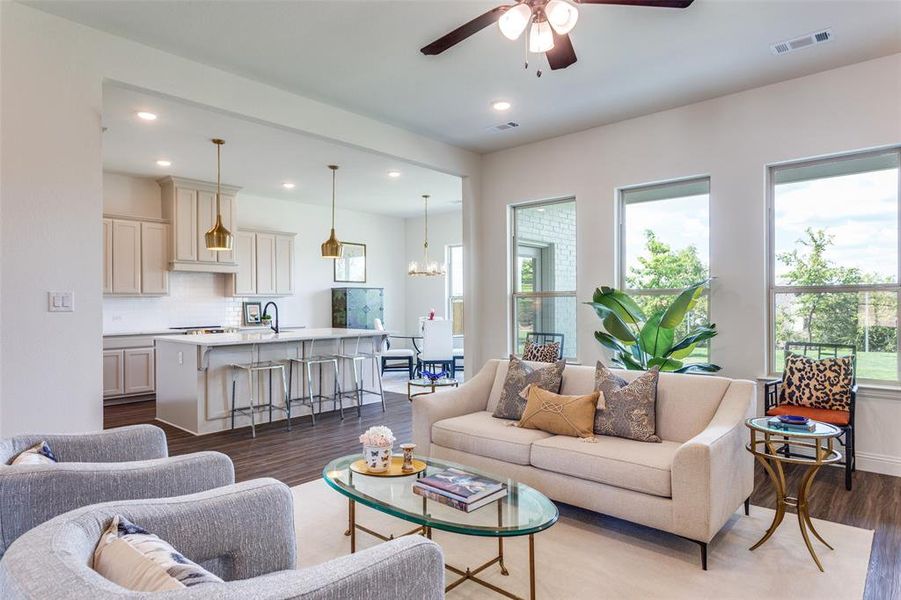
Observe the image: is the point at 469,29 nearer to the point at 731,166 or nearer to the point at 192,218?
the point at 731,166

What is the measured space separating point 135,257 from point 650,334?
251 inches

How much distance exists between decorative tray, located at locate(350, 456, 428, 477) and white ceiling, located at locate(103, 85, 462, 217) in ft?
Answer: 9.51

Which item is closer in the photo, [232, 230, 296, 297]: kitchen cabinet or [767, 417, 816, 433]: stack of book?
[767, 417, 816, 433]: stack of book

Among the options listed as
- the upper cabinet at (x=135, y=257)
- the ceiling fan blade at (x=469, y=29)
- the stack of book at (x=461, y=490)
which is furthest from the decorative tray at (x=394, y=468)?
the upper cabinet at (x=135, y=257)

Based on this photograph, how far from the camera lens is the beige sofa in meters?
2.51

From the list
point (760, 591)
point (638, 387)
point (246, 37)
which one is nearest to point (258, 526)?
point (760, 591)

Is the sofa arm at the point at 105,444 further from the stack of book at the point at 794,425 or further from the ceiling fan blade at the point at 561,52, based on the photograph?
the stack of book at the point at 794,425

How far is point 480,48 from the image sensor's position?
3.59 meters

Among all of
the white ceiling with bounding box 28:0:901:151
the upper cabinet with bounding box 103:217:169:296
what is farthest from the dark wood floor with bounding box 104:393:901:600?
the white ceiling with bounding box 28:0:901:151

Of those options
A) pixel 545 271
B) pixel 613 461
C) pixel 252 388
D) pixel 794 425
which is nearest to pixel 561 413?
pixel 613 461

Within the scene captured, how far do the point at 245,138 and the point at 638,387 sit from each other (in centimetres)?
457

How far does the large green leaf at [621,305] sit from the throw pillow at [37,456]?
162 inches

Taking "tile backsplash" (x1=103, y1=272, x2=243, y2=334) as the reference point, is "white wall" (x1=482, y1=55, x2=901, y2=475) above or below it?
above

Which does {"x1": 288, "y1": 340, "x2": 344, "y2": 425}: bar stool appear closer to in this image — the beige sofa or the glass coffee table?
the beige sofa
